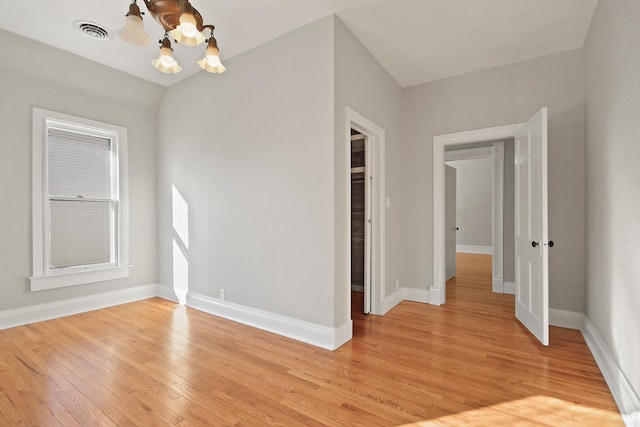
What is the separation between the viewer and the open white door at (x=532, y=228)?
107 inches

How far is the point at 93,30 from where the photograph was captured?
3.01 m

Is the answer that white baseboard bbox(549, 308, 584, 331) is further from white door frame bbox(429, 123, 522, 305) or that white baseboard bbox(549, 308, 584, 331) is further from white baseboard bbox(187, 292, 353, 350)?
white baseboard bbox(187, 292, 353, 350)

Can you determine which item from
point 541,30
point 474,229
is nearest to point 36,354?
point 541,30

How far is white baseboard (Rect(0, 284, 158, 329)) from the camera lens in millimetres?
3291

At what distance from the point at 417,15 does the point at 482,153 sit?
322 cm

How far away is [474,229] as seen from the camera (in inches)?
379

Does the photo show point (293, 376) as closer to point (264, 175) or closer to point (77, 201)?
point (264, 175)

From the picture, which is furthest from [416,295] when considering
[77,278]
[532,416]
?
[77,278]

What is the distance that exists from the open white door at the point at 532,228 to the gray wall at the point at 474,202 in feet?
21.8

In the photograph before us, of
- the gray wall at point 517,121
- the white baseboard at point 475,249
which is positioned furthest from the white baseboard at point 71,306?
the white baseboard at point 475,249

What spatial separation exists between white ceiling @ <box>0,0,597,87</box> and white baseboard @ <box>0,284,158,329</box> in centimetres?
298

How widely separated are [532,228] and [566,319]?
46.8 inches

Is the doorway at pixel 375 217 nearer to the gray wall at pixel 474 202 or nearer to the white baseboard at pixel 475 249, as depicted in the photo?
the gray wall at pixel 474 202

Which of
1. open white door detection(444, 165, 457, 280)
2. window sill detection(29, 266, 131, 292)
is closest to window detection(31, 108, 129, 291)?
window sill detection(29, 266, 131, 292)
